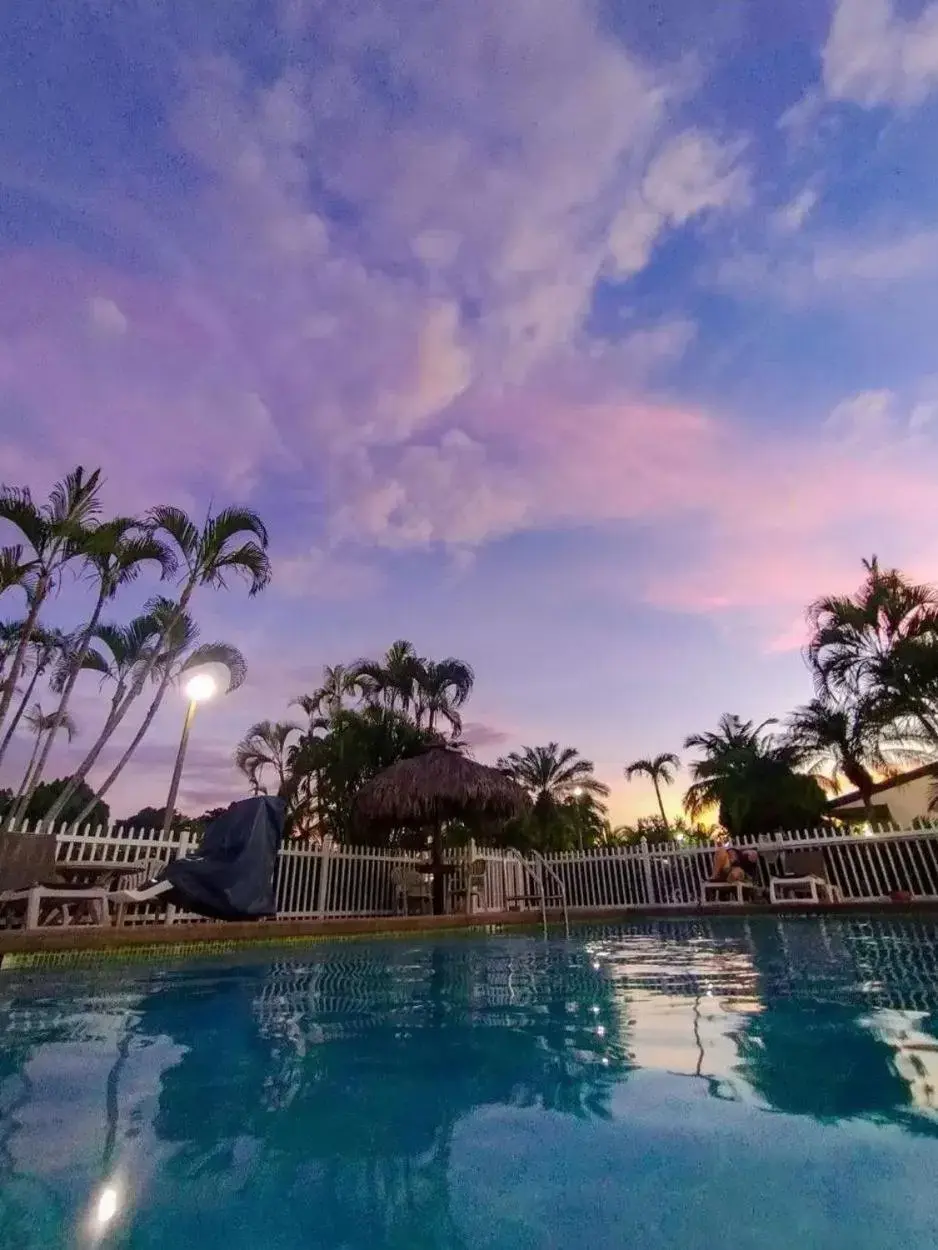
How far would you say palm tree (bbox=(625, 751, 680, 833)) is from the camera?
37.0 metres

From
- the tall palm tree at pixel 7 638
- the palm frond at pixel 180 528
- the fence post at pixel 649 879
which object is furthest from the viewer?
the tall palm tree at pixel 7 638

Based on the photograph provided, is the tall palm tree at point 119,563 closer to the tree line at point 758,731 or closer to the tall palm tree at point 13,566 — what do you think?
the tall palm tree at point 13,566

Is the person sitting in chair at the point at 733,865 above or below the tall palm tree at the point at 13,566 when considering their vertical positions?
below

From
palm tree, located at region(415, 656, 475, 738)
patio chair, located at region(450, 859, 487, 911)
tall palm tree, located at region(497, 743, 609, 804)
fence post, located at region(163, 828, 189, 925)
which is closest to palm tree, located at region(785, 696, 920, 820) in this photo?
tall palm tree, located at region(497, 743, 609, 804)

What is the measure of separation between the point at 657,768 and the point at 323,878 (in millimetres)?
29333

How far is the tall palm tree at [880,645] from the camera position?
17391mm

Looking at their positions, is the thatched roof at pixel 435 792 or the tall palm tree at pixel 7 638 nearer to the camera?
the thatched roof at pixel 435 792

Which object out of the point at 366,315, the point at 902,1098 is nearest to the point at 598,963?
the point at 902,1098

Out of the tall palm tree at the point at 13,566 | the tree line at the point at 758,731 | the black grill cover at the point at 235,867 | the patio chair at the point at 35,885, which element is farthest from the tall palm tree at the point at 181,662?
the patio chair at the point at 35,885

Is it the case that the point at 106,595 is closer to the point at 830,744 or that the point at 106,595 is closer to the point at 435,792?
the point at 435,792

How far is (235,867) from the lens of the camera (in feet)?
28.8

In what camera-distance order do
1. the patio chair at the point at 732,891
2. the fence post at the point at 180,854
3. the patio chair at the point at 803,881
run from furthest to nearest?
the patio chair at the point at 732,891 < the patio chair at the point at 803,881 < the fence post at the point at 180,854

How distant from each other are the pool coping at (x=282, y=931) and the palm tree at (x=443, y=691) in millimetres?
7400

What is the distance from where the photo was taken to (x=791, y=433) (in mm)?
10156
